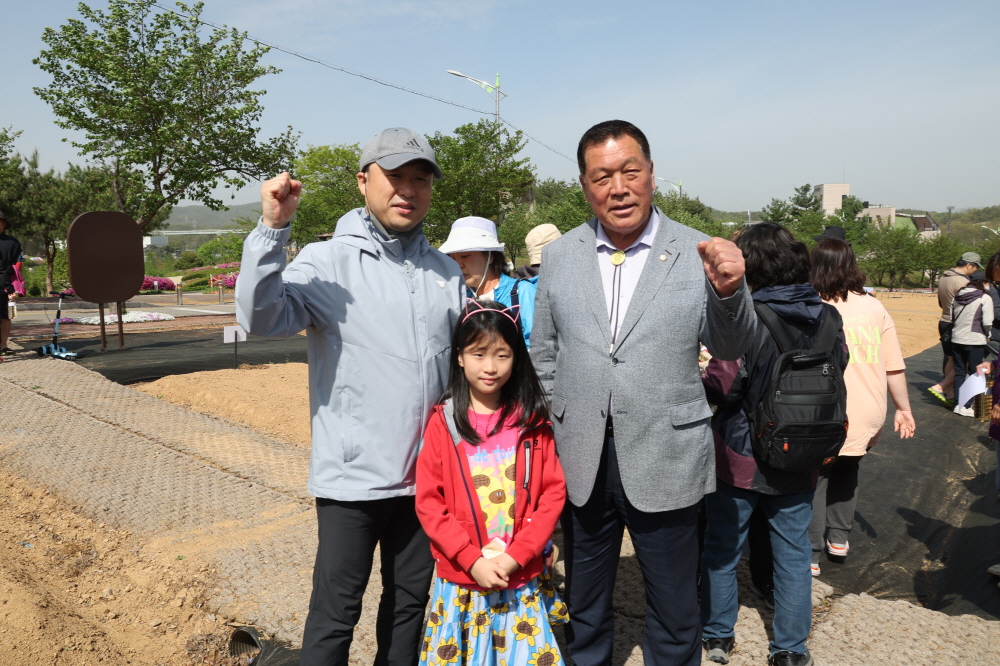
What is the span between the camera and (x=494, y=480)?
2287 millimetres

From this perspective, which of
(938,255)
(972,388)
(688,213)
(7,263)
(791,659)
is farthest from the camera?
(688,213)

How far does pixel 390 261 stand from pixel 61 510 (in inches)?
134

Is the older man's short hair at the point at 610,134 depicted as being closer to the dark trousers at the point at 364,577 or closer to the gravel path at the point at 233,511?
the dark trousers at the point at 364,577

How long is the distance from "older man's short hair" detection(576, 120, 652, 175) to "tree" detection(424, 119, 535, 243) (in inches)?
812

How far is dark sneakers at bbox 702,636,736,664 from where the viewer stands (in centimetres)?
273

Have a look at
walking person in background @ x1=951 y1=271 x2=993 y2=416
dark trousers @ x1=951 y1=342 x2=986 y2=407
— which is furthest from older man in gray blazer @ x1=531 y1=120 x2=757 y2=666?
dark trousers @ x1=951 y1=342 x2=986 y2=407

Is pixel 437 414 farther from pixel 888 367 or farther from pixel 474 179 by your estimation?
pixel 474 179

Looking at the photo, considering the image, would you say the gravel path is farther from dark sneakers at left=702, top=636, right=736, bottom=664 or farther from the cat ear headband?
the cat ear headband

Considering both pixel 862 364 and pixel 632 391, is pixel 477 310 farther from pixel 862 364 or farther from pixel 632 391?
pixel 862 364

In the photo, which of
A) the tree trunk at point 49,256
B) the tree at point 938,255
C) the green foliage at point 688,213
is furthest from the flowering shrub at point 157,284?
the tree at point 938,255

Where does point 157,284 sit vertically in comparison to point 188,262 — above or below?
below

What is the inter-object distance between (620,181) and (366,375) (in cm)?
104

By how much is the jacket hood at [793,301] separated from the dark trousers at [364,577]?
1624 millimetres

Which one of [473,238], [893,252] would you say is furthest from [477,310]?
[893,252]
